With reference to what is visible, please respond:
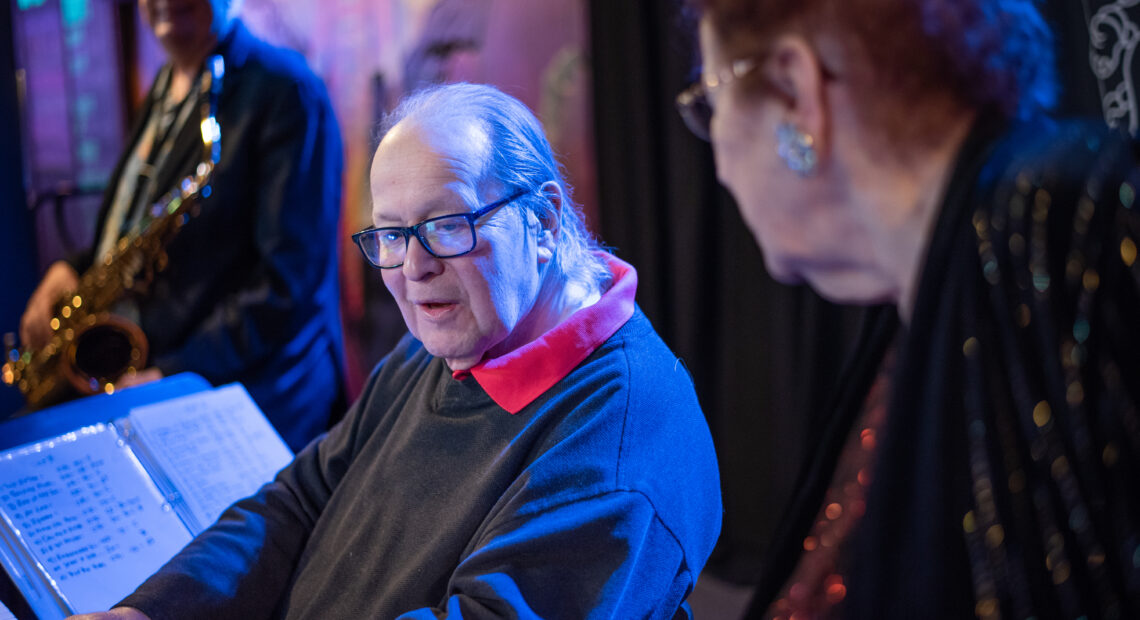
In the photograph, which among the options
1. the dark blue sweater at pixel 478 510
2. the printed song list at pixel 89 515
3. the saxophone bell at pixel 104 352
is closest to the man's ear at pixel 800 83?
the dark blue sweater at pixel 478 510

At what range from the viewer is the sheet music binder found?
1.44 metres

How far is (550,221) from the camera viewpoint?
4.59ft

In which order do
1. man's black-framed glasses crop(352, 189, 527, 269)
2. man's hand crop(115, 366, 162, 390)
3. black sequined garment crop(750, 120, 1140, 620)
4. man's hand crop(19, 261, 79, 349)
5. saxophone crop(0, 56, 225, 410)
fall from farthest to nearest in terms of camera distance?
man's hand crop(19, 261, 79, 349)
saxophone crop(0, 56, 225, 410)
man's hand crop(115, 366, 162, 390)
man's black-framed glasses crop(352, 189, 527, 269)
black sequined garment crop(750, 120, 1140, 620)

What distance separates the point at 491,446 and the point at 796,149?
70 cm

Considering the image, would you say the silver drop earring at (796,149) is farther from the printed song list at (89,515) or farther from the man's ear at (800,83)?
the printed song list at (89,515)

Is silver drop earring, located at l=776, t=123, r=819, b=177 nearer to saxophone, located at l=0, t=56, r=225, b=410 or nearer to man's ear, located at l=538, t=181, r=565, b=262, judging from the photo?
man's ear, located at l=538, t=181, r=565, b=262

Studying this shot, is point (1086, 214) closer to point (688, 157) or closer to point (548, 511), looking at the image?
point (548, 511)

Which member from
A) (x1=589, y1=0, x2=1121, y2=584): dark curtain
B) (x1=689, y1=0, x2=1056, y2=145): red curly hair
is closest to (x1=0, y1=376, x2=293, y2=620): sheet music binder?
(x1=689, y1=0, x2=1056, y2=145): red curly hair

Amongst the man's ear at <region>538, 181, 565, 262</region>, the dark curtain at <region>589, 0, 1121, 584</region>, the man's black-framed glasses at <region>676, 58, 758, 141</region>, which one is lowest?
the dark curtain at <region>589, 0, 1121, 584</region>

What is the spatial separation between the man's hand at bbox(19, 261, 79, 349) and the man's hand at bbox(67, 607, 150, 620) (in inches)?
58.8

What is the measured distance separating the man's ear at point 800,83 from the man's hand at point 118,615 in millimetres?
1174

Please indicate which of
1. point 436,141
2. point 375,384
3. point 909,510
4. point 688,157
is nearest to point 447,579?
point 375,384

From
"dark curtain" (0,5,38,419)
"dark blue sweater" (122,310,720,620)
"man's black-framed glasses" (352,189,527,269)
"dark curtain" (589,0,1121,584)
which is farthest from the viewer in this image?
"dark curtain" (0,5,38,419)

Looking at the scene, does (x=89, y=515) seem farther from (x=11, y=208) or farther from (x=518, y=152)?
(x=11, y=208)
